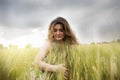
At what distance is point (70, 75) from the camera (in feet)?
4.70

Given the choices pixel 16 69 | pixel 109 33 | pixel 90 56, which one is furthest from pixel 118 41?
pixel 16 69

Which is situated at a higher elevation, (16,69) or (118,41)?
(118,41)

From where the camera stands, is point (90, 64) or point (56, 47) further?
point (56, 47)

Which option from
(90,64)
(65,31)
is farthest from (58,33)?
(90,64)

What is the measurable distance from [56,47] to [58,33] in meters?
0.07

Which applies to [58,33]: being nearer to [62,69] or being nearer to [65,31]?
[65,31]

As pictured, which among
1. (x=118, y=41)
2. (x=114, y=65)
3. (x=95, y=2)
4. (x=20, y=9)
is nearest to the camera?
(x=114, y=65)

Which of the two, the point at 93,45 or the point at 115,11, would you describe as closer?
the point at 93,45

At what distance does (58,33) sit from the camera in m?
1.52

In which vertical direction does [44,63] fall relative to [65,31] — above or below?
below

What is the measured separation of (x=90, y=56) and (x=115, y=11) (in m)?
0.35

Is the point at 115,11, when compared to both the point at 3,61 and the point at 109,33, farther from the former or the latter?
the point at 3,61

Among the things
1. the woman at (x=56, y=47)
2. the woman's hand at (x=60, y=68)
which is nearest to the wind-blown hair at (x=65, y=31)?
the woman at (x=56, y=47)

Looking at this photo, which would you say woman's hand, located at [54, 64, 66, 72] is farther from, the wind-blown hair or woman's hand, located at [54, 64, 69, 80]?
the wind-blown hair
